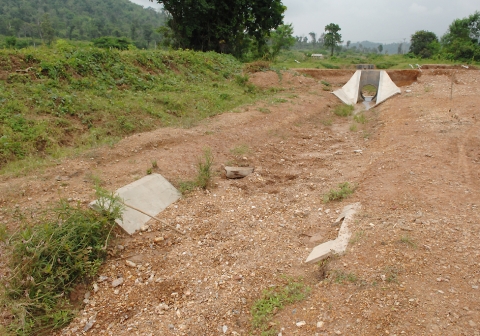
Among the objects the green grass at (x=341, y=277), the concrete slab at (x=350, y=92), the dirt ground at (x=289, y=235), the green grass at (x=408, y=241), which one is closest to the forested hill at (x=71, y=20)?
the concrete slab at (x=350, y=92)

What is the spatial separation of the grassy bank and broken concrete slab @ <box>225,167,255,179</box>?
2476mm

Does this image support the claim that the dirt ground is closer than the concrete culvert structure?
Yes

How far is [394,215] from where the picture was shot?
156 inches

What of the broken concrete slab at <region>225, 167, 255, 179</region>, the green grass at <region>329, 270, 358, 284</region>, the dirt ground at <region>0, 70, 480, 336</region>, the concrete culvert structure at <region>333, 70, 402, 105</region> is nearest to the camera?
the dirt ground at <region>0, 70, 480, 336</region>

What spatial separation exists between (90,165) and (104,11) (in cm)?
7832

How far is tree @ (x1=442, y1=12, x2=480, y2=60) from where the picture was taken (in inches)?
946

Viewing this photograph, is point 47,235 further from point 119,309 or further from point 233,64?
point 233,64

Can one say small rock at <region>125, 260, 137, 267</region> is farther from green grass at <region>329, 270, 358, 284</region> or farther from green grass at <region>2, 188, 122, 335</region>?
green grass at <region>329, 270, 358, 284</region>

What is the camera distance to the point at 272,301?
2.98 metres

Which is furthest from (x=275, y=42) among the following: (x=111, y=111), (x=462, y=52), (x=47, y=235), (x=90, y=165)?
(x=47, y=235)

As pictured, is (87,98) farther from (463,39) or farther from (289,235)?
(463,39)

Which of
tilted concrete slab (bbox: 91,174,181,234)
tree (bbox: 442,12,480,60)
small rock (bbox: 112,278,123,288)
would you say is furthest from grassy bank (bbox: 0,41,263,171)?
tree (bbox: 442,12,480,60)

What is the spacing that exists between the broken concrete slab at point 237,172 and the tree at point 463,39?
24.7 metres

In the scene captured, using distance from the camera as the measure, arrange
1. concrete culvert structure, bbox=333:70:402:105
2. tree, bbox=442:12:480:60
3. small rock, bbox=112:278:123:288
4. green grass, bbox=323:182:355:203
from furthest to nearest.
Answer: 1. tree, bbox=442:12:480:60
2. concrete culvert structure, bbox=333:70:402:105
3. green grass, bbox=323:182:355:203
4. small rock, bbox=112:278:123:288
